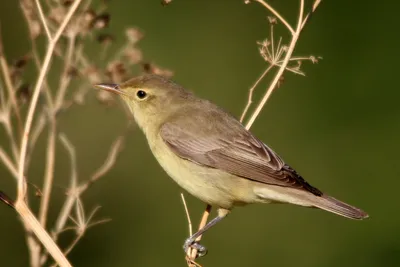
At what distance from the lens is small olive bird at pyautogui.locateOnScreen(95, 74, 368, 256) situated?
349 centimetres

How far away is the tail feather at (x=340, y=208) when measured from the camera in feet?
10.8

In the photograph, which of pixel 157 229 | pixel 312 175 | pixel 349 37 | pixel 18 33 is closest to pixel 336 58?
pixel 349 37

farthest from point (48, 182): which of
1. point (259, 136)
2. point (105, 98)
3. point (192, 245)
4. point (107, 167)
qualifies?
point (259, 136)

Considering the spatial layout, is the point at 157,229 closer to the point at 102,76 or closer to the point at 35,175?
the point at 35,175

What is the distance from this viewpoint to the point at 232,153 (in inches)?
143

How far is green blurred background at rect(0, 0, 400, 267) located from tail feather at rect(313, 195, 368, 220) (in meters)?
1.91

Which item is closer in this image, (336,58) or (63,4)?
(63,4)

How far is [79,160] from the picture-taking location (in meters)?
5.78

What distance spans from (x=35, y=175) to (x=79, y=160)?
369 mm

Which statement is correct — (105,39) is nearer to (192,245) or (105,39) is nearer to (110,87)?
(110,87)

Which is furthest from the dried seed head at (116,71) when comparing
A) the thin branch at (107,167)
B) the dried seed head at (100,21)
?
the thin branch at (107,167)

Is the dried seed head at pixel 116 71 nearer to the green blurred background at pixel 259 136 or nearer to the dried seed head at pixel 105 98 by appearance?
the dried seed head at pixel 105 98

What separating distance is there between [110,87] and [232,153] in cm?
68

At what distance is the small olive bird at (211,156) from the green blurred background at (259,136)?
3.94 feet
